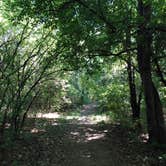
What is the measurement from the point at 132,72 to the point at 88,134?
4543 millimetres

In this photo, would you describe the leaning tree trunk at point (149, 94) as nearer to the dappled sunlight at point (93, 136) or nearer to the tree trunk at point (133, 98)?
the dappled sunlight at point (93, 136)

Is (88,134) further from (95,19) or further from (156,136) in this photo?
(95,19)

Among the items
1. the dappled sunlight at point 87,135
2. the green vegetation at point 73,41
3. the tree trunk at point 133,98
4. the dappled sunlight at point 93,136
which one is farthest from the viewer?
the tree trunk at point 133,98

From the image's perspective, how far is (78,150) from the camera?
10836mm

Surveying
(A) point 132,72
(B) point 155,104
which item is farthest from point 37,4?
(A) point 132,72

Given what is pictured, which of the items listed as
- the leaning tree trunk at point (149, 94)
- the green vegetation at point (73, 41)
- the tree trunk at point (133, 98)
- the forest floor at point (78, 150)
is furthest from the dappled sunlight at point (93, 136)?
the tree trunk at point (133, 98)

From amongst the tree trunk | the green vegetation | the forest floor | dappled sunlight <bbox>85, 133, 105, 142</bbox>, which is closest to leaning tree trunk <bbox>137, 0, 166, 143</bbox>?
the green vegetation

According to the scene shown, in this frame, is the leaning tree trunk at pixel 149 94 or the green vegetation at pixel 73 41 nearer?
the green vegetation at pixel 73 41

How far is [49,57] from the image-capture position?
11.8 m

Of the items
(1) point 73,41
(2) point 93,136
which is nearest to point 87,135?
(2) point 93,136

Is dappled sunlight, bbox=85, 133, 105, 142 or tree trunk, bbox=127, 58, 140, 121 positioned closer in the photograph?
dappled sunlight, bbox=85, 133, 105, 142

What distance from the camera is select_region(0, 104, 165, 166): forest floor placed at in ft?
30.6

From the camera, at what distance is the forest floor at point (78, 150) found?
30.6 feet

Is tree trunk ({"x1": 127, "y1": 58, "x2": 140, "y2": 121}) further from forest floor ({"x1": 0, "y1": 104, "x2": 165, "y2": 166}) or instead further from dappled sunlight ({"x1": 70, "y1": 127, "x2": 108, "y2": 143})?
dappled sunlight ({"x1": 70, "y1": 127, "x2": 108, "y2": 143})
